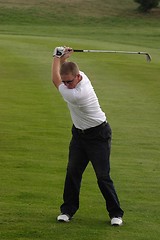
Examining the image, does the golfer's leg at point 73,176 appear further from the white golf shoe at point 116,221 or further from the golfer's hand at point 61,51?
the golfer's hand at point 61,51

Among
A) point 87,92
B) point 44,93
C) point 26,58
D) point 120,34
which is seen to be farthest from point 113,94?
point 120,34

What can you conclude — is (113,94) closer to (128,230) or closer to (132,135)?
(132,135)

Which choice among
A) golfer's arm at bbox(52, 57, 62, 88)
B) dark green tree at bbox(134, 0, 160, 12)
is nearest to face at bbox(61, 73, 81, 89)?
golfer's arm at bbox(52, 57, 62, 88)

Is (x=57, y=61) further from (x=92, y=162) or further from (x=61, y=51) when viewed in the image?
(x=92, y=162)

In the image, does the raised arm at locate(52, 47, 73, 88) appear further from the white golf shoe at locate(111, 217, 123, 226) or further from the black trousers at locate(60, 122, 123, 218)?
the white golf shoe at locate(111, 217, 123, 226)

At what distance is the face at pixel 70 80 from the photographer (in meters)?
8.43

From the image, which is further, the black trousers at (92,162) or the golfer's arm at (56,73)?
the golfer's arm at (56,73)

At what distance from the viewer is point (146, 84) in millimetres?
23797

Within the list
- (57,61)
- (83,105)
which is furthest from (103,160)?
(57,61)

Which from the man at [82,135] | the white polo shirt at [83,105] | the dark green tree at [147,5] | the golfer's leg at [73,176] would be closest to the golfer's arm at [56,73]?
the man at [82,135]

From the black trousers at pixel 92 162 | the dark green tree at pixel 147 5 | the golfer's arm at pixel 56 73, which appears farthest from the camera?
the dark green tree at pixel 147 5

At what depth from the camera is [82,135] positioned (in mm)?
8742

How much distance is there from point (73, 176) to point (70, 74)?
1358 mm

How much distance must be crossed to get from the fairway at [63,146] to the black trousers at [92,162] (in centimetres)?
25
